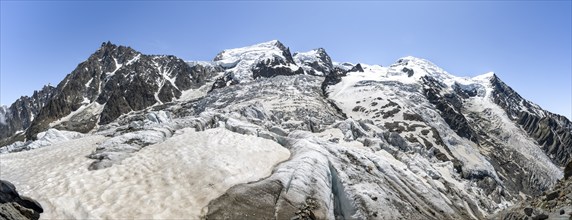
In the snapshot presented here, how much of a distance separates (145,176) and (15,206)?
248 inches

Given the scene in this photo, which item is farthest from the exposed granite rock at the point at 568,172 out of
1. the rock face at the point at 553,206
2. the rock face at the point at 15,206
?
the rock face at the point at 15,206

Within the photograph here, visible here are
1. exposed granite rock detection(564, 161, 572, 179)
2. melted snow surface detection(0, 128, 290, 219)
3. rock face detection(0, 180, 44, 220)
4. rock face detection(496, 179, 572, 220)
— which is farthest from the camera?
exposed granite rock detection(564, 161, 572, 179)

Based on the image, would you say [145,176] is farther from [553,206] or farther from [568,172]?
[568,172]

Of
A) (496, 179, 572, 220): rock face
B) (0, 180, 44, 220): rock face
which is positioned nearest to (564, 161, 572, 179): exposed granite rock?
(496, 179, 572, 220): rock face

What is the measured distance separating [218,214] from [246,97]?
145m

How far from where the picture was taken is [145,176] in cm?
2116

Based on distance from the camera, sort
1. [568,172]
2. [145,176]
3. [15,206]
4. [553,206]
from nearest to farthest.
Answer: [15,206] < [553,206] < [145,176] < [568,172]

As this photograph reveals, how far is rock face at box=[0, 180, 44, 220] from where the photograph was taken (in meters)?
14.9

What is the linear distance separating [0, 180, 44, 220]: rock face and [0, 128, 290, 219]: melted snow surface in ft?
1.74

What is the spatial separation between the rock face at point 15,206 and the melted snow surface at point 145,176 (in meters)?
0.53

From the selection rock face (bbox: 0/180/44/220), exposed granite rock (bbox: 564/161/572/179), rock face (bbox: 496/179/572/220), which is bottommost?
rock face (bbox: 0/180/44/220)

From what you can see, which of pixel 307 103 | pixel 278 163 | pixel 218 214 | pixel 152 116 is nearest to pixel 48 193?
pixel 218 214

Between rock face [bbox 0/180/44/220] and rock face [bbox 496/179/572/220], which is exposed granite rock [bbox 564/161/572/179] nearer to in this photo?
rock face [bbox 496/179/572/220]

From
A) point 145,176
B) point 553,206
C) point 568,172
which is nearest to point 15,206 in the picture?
point 145,176
